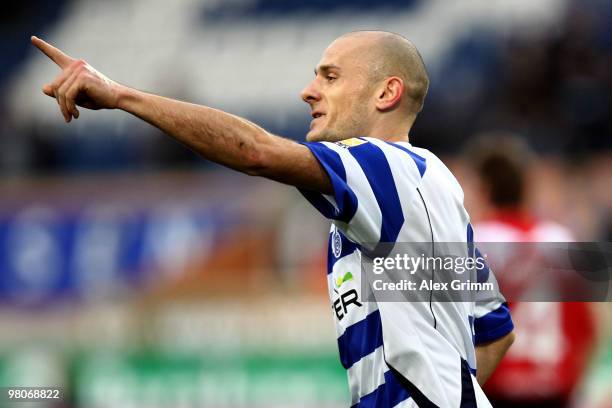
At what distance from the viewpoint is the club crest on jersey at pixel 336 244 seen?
3.88m

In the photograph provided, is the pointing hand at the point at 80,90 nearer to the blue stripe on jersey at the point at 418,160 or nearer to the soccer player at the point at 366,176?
the soccer player at the point at 366,176

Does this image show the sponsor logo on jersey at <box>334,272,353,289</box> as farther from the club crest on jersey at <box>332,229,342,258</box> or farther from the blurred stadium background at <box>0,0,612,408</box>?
the blurred stadium background at <box>0,0,612,408</box>

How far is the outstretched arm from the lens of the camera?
10.9ft

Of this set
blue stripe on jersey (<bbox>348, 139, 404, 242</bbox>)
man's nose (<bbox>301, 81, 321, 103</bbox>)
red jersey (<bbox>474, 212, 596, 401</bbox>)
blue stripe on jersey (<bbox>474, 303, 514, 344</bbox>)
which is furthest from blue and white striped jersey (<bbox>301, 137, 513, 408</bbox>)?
red jersey (<bbox>474, 212, 596, 401</bbox>)

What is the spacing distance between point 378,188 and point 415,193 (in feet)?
0.51

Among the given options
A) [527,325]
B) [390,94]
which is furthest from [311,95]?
[527,325]

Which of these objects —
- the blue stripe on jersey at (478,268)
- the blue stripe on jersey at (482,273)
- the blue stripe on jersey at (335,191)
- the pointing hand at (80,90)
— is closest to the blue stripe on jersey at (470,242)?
the blue stripe on jersey at (478,268)

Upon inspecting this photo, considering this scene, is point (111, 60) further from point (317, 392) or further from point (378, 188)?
point (378, 188)

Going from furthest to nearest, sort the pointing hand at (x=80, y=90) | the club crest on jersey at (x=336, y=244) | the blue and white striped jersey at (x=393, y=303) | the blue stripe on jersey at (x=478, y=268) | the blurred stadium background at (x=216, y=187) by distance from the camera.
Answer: the blurred stadium background at (x=216, y=187)
the blue stripe on jersey at (x=478, y=268)
the club crest on jersey at (x=336, y=244)
the blue and white striped jersey at (x=393, y=303)
the pointing hand at (x=80, y=90)

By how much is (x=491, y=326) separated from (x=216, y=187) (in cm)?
841

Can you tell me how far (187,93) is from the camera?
14.0m

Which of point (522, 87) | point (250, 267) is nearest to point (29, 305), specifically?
point (250, 267)

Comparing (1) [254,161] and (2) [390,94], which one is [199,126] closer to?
(1) [254,161]

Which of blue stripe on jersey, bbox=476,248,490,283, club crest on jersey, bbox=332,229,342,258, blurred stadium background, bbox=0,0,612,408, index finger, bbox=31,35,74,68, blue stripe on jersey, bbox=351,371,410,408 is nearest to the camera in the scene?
index finger, bbox=31,35,74,68
